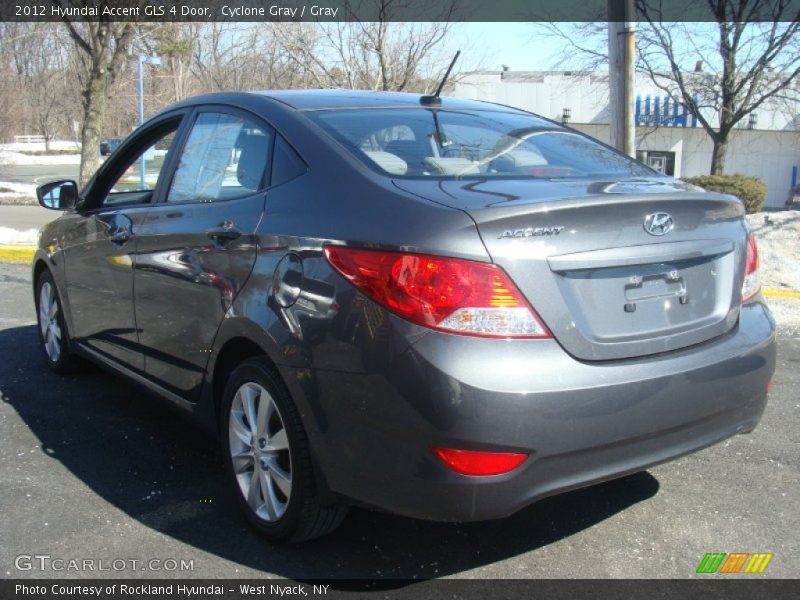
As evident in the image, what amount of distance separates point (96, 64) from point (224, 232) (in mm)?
15194

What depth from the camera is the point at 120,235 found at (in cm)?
412

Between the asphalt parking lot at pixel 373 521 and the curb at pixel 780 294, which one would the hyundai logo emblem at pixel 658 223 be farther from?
the curb at pixel 780 294

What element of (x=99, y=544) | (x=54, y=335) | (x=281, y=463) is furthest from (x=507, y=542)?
(x=54, y=335)

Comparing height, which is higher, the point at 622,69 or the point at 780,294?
the point at 622,69

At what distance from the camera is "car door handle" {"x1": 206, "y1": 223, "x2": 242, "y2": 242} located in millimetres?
3208

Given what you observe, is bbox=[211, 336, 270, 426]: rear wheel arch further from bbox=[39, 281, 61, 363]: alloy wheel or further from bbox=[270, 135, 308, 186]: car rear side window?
bbox=[39, 281, 61, 363]: alloy wheel

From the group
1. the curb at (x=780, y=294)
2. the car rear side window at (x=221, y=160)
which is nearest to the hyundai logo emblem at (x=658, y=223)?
the car rear side window at (x=221, y=160)

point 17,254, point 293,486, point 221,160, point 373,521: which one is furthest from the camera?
point 17,254

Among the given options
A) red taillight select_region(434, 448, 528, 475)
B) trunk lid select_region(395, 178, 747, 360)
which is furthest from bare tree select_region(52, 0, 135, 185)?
red taillight select_region(434, 448, 528, 475)

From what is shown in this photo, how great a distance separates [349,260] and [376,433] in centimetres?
57

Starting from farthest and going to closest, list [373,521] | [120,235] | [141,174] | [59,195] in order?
[59,195] → [141,174] → [120,235] → [373,521]

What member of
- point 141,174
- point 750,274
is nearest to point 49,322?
point 141,174

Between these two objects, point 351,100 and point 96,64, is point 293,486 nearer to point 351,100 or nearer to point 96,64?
point 351,100

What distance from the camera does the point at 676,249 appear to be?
2770 mm
